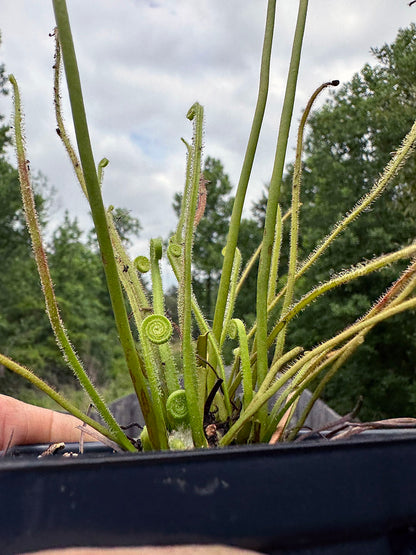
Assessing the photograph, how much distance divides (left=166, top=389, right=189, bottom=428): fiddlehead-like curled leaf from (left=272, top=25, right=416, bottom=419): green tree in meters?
5.81

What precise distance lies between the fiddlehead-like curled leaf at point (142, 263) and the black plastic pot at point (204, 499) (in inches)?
12.2

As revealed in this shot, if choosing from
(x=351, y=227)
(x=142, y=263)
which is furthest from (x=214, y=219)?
(x=142, y=263)

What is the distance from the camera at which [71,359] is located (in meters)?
0.42

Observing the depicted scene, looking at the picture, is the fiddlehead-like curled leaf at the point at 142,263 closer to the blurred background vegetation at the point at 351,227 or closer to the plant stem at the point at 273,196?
the plant stem at the point at 273,196

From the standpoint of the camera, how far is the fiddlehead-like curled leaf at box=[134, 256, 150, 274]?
0.54 metres

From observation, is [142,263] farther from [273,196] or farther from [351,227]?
[351,227]

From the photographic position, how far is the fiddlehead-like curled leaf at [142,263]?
545mm

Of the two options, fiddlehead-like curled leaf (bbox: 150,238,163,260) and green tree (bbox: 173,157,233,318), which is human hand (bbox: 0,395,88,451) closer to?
fiddlehead-like curled leaf (bbox: 150,238,163,260)

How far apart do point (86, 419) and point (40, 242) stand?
0.51ft

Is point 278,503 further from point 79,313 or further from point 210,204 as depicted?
point 79,313

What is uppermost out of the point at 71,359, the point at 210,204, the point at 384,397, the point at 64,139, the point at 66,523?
the point at 210,204

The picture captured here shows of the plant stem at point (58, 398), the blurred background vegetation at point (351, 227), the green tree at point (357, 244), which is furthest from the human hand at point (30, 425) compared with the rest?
the green tree at point (357, 244)

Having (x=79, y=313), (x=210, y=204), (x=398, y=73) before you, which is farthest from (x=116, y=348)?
(x=398, y=73)

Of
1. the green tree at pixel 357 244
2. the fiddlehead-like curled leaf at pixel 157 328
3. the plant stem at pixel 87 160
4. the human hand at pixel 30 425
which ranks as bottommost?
the human hand at pixel 30 425
